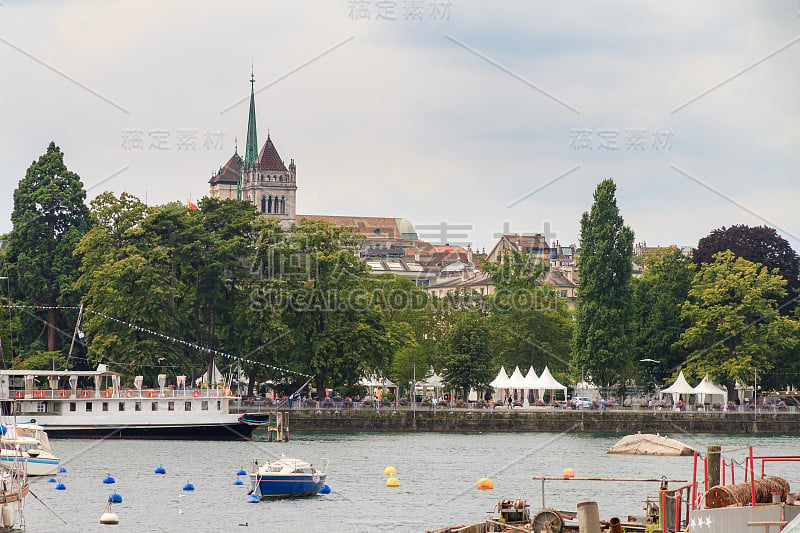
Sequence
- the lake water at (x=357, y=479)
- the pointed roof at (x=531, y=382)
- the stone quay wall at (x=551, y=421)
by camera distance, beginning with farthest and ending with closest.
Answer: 1. the pointed roof at (x=531, y=382)
2. the stone quay wall at (x=551, y=421)
3. the lake water at (x=357, y=479)

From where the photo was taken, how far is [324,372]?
Answer: 92.0m

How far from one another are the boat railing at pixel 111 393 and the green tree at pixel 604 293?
84.3ft

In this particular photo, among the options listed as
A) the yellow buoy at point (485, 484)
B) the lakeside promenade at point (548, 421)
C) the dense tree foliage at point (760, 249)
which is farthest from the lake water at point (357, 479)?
the dense tree foliage at point (760, 249)

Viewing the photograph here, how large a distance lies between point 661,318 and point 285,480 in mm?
53018

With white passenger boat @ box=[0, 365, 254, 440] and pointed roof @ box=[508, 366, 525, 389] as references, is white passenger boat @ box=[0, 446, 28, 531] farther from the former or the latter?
pointed roof @ box=[508, 366, 525, 389]

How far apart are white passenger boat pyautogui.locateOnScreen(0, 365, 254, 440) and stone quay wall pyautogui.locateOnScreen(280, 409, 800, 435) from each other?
886 cm

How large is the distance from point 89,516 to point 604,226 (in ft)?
183

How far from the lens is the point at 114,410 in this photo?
80.1 metres

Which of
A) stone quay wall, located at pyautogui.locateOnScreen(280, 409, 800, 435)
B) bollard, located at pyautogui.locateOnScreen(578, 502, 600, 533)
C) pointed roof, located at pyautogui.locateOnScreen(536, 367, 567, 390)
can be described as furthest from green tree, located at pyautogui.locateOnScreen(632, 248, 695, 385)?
bollard, located at pyautogui.locateOnScreen(578, 502, 600, 533)

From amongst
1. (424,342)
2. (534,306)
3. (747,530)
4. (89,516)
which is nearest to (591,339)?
(534,306)

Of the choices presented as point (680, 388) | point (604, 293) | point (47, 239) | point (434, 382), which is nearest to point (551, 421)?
point (680, 388)

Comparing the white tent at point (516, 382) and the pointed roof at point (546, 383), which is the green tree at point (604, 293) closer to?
the pointed roof at point (546, 383)

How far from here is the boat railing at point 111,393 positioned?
78.6 m

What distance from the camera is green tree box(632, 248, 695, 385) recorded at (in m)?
99.7
